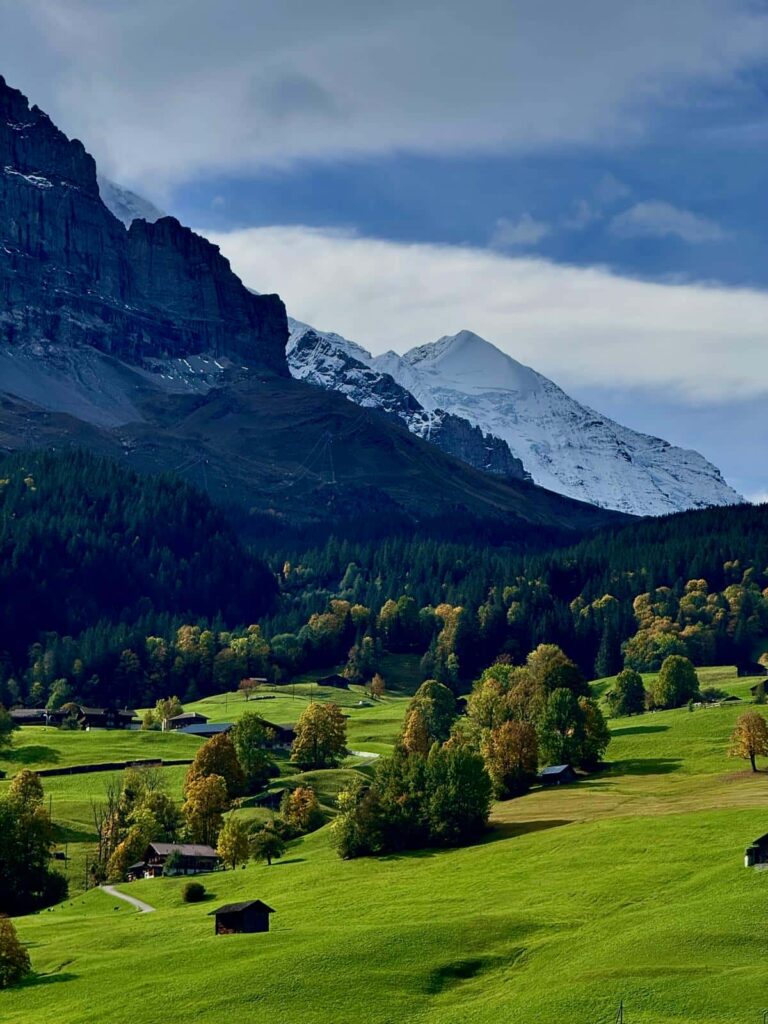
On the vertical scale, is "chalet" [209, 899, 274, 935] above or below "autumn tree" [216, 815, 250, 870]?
below

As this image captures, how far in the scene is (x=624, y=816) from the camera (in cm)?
15525

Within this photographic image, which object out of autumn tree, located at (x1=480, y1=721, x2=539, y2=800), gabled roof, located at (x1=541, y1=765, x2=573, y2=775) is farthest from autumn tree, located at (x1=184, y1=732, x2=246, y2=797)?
gabled roof, located at (x1=541, y1=765, x2=573, y2=775)

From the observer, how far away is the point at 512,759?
7357 inches

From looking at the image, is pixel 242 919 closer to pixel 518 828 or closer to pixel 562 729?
pixel 518 828

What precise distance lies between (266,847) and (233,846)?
327 cm

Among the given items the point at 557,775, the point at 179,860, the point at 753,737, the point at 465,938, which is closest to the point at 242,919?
the point at 465,938

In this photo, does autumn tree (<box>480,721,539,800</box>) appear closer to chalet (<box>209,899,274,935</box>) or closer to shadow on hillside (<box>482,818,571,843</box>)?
shadow on hillside (<box>482,818,571,843</box>)

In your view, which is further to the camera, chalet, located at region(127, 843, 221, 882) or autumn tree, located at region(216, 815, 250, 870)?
autumn tree, located at region(216, 815, 250, 870)

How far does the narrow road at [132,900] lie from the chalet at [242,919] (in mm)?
18049

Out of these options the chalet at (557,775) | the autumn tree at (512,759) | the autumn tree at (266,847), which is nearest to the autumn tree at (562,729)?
the chalet at (557,775)

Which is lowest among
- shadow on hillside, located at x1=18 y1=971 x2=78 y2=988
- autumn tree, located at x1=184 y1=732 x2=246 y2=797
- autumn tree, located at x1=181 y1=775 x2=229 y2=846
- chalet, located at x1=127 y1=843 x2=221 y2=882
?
shadow on hillside, located at x1=18 y1=971 x2=78 y2=988

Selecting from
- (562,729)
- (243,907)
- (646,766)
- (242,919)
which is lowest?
(242,919)

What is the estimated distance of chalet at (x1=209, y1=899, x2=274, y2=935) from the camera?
125625 mm

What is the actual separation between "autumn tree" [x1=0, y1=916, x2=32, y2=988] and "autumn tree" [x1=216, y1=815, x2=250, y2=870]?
46.9 metres
